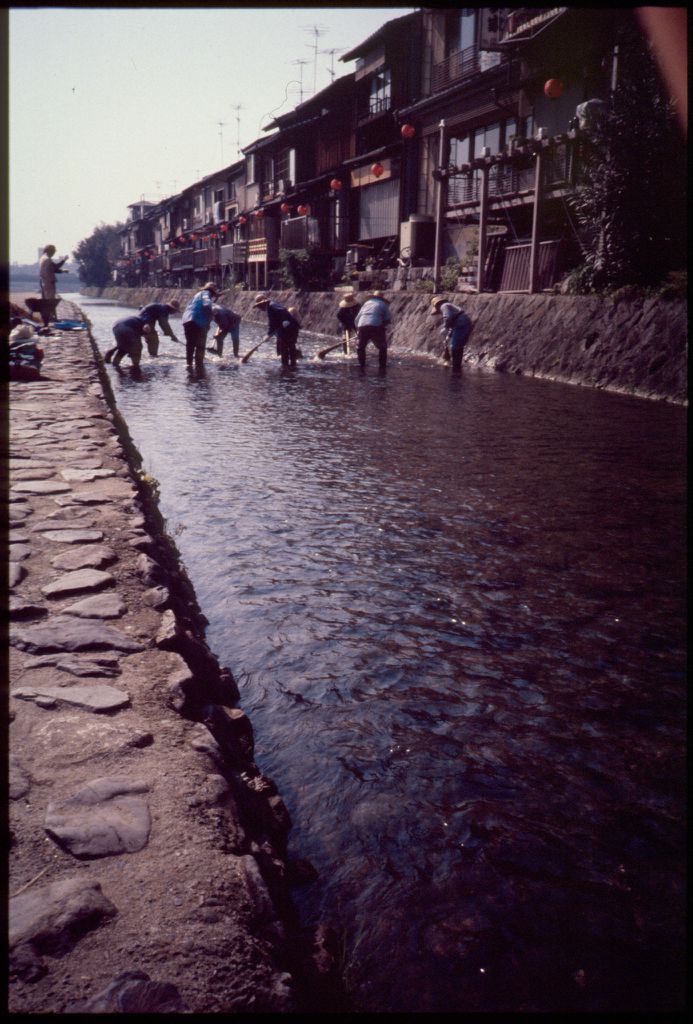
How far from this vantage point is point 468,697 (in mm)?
3195

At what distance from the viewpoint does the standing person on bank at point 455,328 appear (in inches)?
624

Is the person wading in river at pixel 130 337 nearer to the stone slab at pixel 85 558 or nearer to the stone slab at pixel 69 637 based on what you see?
the stone slab at pixel 85 558

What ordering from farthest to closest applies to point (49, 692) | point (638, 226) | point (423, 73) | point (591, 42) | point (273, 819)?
1. point (423, 73)
2. point (591, 42)
3. point (638, 226)
4. point (49, 692)
5. point (273, 819)

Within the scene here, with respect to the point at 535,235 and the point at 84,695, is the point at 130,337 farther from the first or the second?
the point at 84,695

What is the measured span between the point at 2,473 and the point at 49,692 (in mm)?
3383

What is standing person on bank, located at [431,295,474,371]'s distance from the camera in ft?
52.0

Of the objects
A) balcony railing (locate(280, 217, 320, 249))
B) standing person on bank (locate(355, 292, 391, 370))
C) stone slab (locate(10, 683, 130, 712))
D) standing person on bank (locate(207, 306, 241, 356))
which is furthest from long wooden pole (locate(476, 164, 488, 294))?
balcony railing (locate(280, 217, 320, 249))

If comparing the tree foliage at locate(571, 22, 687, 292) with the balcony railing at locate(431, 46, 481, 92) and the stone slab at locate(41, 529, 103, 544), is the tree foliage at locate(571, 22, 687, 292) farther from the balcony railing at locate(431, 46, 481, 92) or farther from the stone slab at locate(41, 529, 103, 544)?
the balcony railing at locate(431, 46, 481, 92)

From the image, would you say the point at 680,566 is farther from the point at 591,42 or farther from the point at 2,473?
the point at 591,42

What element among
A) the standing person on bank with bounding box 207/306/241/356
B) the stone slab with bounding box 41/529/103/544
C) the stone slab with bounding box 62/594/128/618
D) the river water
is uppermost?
the standing person on bank with bounding box 207/306/241/356

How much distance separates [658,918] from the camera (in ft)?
6.82

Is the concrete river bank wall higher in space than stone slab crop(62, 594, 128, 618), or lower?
higher

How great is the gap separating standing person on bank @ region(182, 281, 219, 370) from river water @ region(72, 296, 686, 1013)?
9348mm

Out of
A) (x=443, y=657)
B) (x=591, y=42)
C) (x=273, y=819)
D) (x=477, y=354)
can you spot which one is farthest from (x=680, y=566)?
(x=591, y=42)
